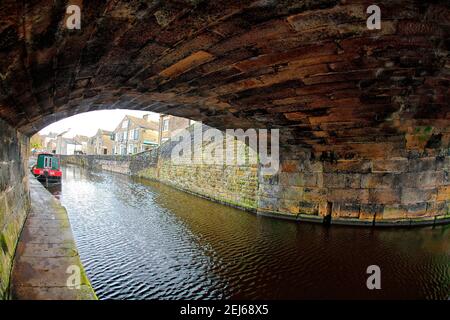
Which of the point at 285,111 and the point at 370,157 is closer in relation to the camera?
the point at 285,111

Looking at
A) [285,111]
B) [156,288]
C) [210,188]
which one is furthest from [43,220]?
A: [210,188]

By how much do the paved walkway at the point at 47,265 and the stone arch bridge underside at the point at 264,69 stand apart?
1657 mm

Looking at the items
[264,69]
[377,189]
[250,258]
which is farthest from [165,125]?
[264,69]

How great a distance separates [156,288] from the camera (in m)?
3.37

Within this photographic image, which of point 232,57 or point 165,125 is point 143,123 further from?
point 232,57

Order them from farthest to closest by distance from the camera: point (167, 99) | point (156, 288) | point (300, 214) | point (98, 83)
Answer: point (300, 214) < point (167, 99) < point (156, 288) < point (98, 83)

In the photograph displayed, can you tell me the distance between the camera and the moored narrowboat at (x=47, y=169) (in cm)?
1314

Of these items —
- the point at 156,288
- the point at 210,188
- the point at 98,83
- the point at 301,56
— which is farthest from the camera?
the point at 210,188

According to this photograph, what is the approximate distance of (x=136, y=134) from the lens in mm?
36000

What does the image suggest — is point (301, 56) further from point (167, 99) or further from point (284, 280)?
point (284, 280)

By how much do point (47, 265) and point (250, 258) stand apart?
2979 mm

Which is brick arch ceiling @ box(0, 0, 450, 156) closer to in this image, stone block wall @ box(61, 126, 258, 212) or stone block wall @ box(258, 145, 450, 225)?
stone block wall @ box(258, 145, 450, 225)

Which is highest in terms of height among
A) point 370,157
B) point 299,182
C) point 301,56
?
point 301,56

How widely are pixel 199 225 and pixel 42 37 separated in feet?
18.6
